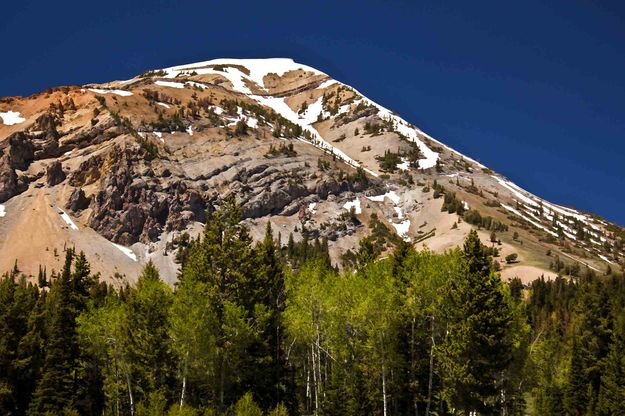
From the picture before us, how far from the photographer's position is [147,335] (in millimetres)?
47531

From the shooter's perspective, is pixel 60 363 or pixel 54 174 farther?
pixel 54 174

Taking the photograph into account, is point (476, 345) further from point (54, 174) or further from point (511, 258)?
point (54, 174)

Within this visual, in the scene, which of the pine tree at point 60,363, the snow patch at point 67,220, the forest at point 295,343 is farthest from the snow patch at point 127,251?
the pine tree at point 60,363

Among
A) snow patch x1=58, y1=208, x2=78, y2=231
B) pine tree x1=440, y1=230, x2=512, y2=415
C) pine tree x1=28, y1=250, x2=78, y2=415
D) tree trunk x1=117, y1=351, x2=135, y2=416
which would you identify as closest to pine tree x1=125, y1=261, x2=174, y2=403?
tree trunk x1=117, y1=351, x2=135, y2=416

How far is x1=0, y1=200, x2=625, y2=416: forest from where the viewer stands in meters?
38.3

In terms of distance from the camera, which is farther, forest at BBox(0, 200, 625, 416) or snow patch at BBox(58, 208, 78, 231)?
snow patch at BBox(58, 208, 78, 231)

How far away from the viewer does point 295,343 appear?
5578cm

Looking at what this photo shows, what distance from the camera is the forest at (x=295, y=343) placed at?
1510 inches

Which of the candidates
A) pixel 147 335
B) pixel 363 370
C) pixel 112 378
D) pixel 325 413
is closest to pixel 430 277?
pixel 363 370

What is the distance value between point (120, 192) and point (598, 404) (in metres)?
164

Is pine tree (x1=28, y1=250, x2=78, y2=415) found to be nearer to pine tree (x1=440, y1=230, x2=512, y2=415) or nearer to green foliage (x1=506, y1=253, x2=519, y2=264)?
pine tree (x1=440, y1=230, x2=512, y2=415)

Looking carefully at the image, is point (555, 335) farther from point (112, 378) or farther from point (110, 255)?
point (110, 255)

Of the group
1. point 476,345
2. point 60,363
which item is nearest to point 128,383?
point 60,363

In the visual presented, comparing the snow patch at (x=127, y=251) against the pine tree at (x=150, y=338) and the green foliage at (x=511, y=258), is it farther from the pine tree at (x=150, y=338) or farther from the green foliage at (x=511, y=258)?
the pine tree at (x=150, y=338)
